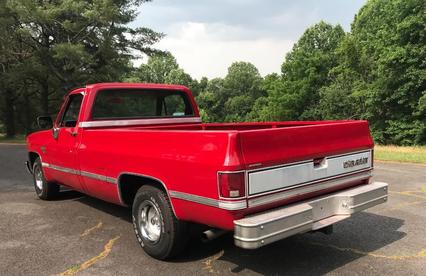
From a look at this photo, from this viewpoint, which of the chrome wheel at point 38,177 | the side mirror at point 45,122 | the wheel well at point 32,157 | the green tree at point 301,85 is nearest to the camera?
the side mirror at point 45,122

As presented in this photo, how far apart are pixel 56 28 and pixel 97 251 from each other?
2639 cm

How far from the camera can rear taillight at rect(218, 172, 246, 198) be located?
3436 millimetres

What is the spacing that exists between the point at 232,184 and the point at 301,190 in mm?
881

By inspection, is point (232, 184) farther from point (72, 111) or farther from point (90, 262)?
point (72, 111)

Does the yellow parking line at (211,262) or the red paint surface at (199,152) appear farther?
the yellow parking line at (211,262)

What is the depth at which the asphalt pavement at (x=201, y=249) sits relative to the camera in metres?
4.18

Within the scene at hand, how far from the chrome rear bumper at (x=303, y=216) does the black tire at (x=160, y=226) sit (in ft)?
3.02

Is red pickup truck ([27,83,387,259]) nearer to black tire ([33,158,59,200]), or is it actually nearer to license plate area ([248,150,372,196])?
license plate area ([248,150,372,196])

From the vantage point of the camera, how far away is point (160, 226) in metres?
4.30

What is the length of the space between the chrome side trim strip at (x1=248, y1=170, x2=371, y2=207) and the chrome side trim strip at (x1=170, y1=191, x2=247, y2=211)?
4.3 inches

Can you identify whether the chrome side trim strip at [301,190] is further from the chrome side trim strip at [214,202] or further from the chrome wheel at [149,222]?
the chrome wheel at [149,222]

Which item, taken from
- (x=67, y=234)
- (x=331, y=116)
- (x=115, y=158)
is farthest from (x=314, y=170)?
(x=331, y=116)

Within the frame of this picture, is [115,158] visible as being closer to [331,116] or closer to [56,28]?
[56,28]

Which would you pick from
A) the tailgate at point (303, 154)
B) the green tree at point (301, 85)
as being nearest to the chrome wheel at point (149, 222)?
the tailgate at point (303, 154)
